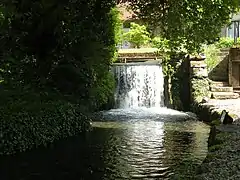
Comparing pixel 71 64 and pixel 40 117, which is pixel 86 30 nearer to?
pixel 71 64

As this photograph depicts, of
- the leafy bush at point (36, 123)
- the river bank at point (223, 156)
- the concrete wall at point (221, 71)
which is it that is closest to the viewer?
the river bank at point (223, 156)

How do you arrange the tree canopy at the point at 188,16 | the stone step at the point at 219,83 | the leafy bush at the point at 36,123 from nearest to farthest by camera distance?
the leafy bush at the point at 36,123 < the tree canopy at the point at 188,16 < the stone step at the point at 219,83

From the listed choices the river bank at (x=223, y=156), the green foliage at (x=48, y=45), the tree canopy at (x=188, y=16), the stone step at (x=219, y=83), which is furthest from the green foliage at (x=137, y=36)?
the river bank at (x=223, y=156)

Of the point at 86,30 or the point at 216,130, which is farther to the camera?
the point at 86,30

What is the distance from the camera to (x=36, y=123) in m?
11.8

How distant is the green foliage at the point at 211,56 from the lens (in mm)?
22078

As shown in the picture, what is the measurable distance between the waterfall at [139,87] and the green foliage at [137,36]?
717 cm

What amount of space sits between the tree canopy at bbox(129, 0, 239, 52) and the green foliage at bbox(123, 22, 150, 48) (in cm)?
1449

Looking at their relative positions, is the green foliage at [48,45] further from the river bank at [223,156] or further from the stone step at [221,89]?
the stone step at [221,89]

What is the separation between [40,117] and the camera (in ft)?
39.5

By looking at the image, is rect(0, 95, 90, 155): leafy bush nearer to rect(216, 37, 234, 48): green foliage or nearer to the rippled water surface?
the rippled water surface

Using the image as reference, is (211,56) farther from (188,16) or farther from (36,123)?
(36,123)

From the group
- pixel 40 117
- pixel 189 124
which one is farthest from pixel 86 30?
pixel 189 124

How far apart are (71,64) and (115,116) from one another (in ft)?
15.7
